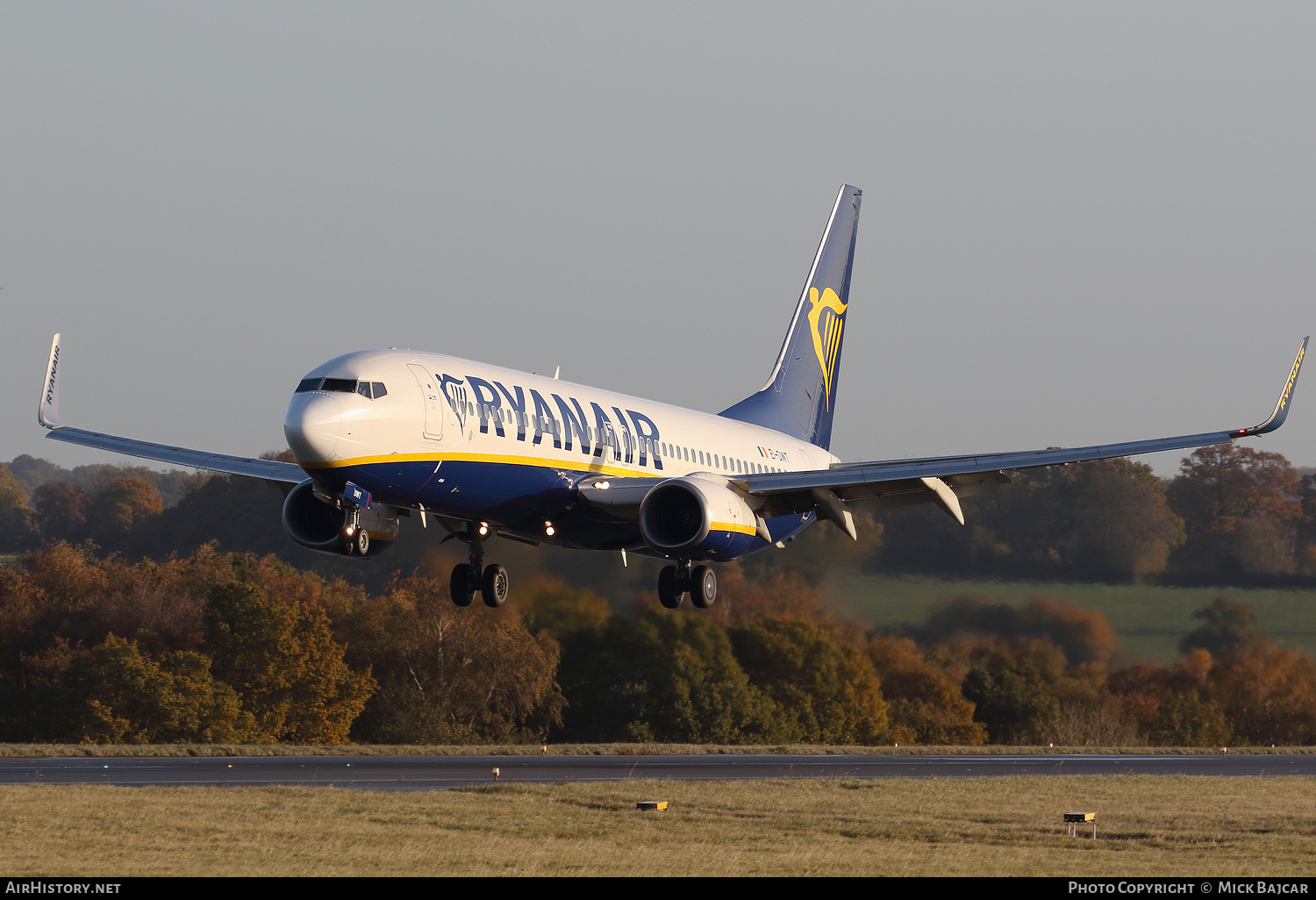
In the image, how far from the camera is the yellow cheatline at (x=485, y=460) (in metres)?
30.3

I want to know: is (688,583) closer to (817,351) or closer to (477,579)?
(477,579)

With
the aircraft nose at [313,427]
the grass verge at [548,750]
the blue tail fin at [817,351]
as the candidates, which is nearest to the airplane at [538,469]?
the aircraft nose at [313,427]

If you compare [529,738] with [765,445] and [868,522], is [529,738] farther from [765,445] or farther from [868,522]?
[765,445]

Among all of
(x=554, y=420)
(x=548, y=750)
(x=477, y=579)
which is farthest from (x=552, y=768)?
(x=554, y=420)

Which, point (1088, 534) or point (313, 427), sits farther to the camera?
point (1088, 534)

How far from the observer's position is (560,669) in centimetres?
8344

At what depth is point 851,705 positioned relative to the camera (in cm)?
7662

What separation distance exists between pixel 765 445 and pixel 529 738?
1718 inches

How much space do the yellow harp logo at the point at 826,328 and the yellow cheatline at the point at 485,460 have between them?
17196 millimetres

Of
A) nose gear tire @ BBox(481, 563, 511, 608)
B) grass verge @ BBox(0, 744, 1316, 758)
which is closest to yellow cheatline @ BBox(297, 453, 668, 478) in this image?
nose gear tire @ BBox(481, 563, 511, 608)

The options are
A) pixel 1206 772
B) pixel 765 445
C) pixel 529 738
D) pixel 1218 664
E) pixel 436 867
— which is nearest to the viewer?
pixel 436 867

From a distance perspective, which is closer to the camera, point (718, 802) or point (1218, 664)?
point (718, 802)

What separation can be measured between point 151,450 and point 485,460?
11.5 m
